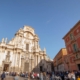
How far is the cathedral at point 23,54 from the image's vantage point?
24.0 m

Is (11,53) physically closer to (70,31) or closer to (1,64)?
(1,64)

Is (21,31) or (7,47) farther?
(21,31)

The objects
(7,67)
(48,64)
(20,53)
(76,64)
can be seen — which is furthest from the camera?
(48,64)

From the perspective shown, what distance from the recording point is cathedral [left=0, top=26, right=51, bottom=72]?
78.8 feet

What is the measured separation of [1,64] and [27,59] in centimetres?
855

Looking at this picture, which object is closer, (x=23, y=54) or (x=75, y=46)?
(x=75, y=46)

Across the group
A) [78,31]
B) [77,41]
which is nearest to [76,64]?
[77,41]

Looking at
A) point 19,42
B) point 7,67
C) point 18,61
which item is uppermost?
point 19,42

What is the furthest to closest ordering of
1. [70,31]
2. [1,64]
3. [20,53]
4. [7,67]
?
1. [20,53]
2. [7,67]
3. [1,64]
4. [70,31]

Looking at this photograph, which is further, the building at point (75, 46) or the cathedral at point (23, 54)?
the cathedral at point (23, 54)

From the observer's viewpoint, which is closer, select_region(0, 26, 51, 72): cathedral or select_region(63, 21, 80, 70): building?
select_region(63, 21, 80, 70): building

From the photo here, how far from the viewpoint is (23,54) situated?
28047 mm

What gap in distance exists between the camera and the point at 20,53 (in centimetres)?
2650

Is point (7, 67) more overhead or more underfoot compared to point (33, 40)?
more underfoot
